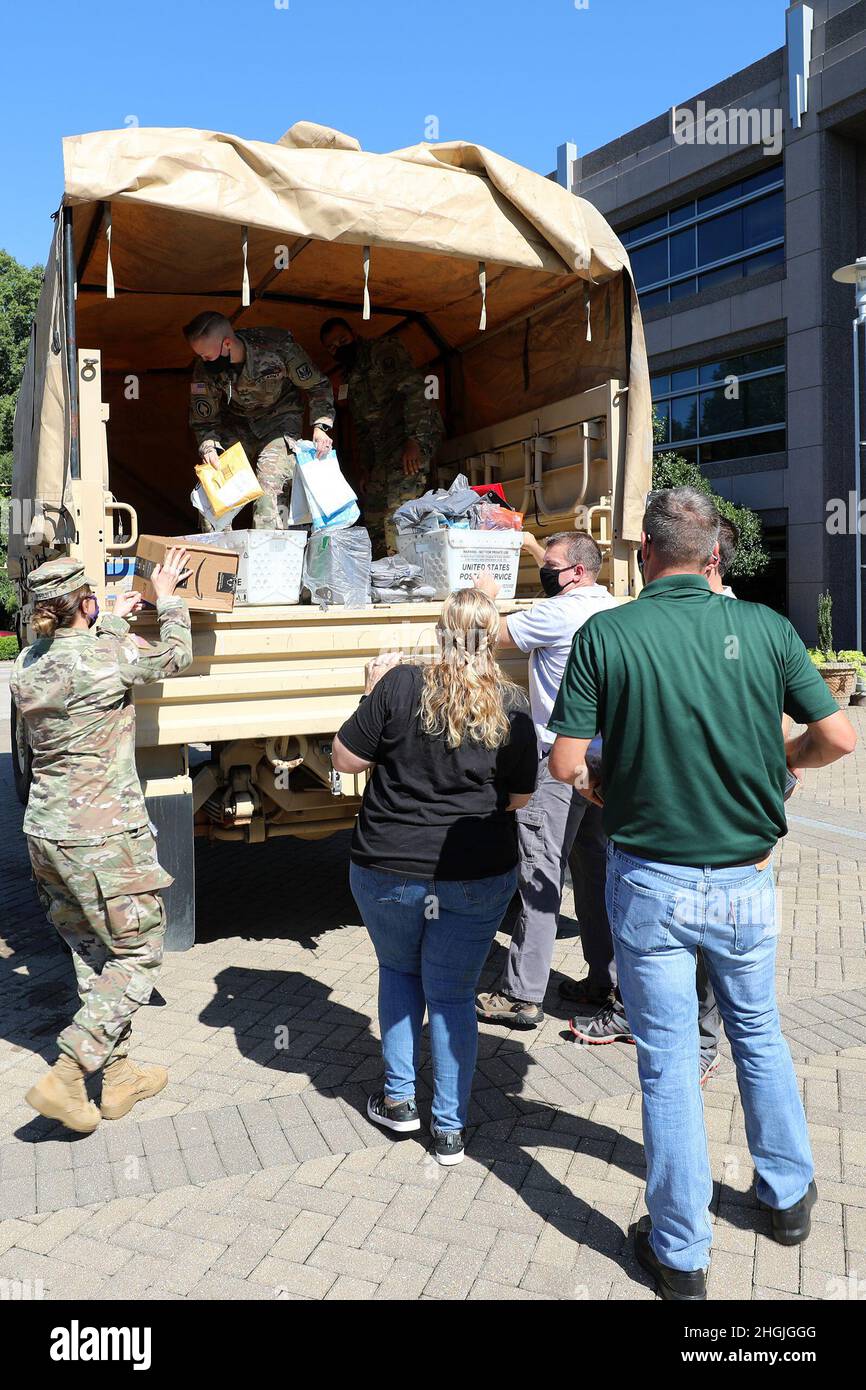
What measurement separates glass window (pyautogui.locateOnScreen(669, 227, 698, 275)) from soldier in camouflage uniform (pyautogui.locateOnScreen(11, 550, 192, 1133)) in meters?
22.8

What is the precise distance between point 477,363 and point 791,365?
16325 millimetres

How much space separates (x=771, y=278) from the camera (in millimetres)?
21188

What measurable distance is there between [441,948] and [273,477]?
2990 millimetres

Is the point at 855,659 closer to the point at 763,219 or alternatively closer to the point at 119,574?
the point at 763,219

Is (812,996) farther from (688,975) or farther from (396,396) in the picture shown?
(396,396)

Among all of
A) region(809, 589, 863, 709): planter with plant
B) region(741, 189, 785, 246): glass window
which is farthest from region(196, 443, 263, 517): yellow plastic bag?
region(741, 189, 785, 246): glass window

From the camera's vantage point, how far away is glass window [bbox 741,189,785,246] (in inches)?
830

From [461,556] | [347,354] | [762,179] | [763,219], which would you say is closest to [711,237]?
[763,219]

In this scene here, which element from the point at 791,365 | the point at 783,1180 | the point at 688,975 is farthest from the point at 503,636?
the point at 791,365

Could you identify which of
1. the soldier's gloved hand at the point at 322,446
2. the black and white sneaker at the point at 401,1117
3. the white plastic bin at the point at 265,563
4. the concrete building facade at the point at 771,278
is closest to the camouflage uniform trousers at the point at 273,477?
the soldier's gloved hand at the point at 322,446

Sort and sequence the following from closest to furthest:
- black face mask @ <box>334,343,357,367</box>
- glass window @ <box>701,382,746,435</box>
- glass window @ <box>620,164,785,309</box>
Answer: black face mask @ <box>334,343,357,367</box>, glass window @ <box>620,164,785,309</box>, glass window @ <box>701,382,746,435</box>

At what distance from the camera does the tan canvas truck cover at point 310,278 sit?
4.24m

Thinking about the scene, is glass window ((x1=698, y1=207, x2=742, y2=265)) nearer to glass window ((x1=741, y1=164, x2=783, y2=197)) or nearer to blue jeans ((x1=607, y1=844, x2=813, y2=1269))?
glass window ((x1=741, y1=164, x2=783, y2=197))

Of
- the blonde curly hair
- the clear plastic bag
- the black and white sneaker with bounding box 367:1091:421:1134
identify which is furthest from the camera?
the clear plastic bag
